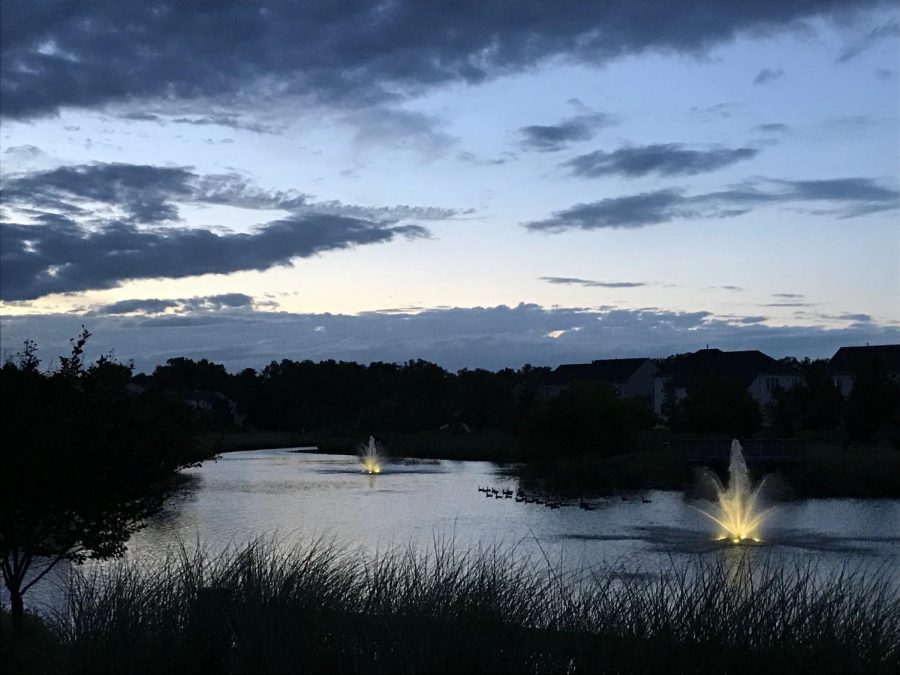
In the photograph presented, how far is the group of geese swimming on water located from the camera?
1738 inches

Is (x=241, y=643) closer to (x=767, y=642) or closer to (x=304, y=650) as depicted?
(x=304, y=650)

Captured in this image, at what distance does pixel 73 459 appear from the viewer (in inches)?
555

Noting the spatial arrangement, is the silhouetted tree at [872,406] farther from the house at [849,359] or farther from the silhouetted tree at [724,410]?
the house at [849,359]

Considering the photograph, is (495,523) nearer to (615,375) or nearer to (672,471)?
(672,471)

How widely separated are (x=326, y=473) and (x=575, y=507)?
26120 mm

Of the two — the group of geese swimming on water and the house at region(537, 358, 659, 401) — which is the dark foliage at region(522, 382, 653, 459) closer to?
the group of geese swimming on water

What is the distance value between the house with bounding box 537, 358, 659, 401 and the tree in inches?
3493

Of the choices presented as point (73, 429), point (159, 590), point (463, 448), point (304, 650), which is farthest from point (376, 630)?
point (463, 448)

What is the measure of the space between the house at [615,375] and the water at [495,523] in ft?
169

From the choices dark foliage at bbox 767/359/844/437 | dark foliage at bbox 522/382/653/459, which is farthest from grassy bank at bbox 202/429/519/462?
dark foliage at bbox 767/359/844/437

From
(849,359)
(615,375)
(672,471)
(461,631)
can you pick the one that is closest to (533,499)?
(672,471)

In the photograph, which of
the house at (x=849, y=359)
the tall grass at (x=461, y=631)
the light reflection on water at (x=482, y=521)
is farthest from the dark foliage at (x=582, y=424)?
the tall grass at (x=461, y=631)

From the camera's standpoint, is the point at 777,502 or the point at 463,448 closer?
the point at 777,502

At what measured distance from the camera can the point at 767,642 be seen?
9.18 meters
